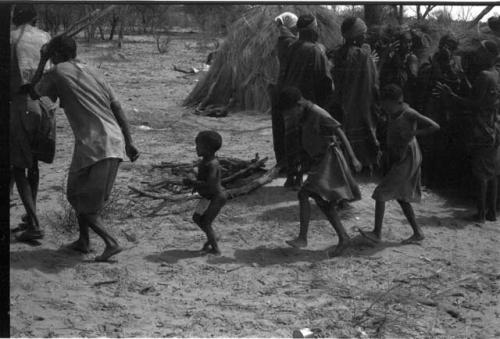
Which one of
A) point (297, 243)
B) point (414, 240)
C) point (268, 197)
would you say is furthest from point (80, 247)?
point (414, 240)

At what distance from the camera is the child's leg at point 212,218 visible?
167 inches

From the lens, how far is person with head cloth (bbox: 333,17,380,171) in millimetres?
5285

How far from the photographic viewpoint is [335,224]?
4.48m

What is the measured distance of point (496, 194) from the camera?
5430 millimetres

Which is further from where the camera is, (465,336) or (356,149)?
(356,149)

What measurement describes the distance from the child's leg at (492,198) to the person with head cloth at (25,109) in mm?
3171

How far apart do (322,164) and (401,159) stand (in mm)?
561

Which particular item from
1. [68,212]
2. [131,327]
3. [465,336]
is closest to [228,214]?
[68,212]

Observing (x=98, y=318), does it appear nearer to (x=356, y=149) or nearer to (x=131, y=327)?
(x=131, y=327)

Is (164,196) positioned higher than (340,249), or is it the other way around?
(164,196)

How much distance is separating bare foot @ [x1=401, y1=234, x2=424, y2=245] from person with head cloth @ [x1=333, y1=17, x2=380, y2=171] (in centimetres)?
109

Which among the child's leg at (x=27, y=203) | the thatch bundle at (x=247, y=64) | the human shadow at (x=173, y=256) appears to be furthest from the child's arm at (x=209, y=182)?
the thatch bundle at (x=247, y=64)

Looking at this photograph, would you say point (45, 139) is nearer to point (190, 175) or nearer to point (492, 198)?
point (190, 175)

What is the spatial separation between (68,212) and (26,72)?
911 millimetres
